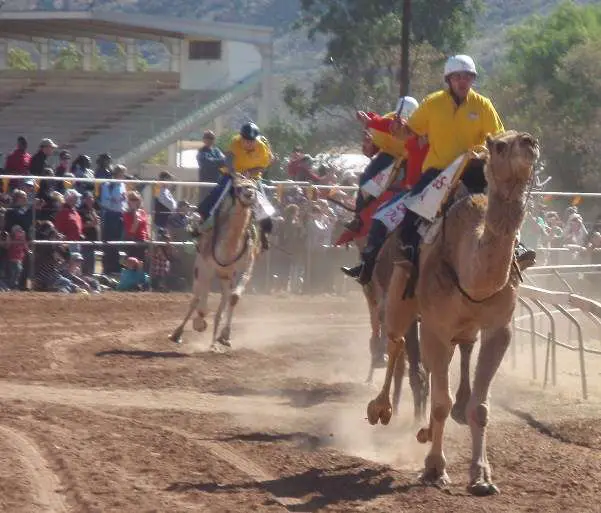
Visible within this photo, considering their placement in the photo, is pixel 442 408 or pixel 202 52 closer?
pixel 442 408

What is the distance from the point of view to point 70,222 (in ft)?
Answer: 75.0

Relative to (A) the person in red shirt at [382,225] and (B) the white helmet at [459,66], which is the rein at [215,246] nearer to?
(A) the person in red shirt at [382,225]

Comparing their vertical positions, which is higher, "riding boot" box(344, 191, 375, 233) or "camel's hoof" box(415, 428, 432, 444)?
"riding boot" box(344, 191, 375, 233)

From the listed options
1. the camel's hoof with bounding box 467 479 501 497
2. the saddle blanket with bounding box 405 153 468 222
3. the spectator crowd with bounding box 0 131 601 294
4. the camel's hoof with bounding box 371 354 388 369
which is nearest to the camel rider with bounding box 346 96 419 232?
the camel's hoof with bounding box 371 354 388 369

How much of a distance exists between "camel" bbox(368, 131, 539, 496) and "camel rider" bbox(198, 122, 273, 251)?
6901 mm

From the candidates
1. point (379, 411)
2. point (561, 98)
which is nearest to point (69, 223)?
point (379, 411)

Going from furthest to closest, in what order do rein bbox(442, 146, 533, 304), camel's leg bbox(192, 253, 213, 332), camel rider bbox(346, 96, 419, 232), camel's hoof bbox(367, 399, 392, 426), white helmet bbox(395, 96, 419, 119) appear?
camel's leg bbox(192, 253, 213, 332) → camel rider bbox(346, 96, 419, 232) → white helmet bbox(395, 96, 419, 119) → camel's hoof bbox(367, 399, 392, 426) → rein bbox(442, 146, 533, 304)

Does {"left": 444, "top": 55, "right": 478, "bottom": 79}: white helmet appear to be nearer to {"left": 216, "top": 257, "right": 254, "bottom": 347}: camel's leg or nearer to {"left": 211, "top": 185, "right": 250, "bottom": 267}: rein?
{"left": 216, "top": 257, "right": 254, "bottom": 347}: camel's leg

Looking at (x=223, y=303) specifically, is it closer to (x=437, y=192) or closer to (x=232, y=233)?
(x=232, y=233)

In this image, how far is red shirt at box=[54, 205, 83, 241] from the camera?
22812 mm

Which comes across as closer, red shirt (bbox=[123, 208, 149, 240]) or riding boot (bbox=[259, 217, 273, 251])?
riding boot (bbox=[259, 217, 273, 251])

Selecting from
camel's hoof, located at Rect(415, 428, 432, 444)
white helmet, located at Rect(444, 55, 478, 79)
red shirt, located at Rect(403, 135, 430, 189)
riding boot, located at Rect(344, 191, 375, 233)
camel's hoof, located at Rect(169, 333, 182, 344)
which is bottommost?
camel's hoof, located at Rect(415, 428, 432, 444)

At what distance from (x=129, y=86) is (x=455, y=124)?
39.3 m

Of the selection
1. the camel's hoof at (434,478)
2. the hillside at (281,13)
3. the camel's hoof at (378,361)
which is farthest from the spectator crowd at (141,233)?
the hillside at (281,13)
